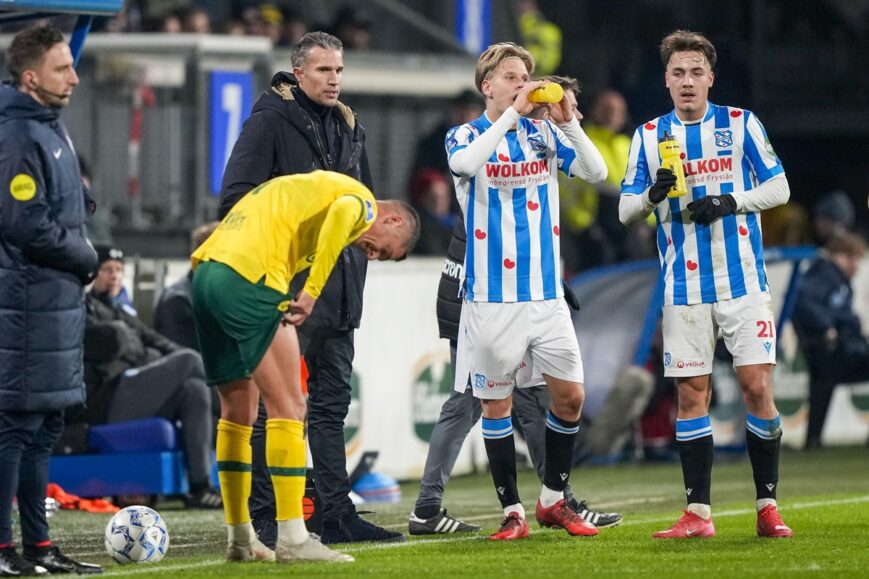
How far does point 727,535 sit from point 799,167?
634 inches

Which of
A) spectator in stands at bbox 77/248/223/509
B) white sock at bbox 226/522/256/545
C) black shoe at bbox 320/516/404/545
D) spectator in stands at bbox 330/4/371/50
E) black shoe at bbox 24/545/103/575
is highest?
spectator in stands at bbox 330/4/371/50

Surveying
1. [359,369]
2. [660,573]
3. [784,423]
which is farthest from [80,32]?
[784,423]

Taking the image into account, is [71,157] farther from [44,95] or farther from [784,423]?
[784,423]

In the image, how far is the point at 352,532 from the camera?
8.01m

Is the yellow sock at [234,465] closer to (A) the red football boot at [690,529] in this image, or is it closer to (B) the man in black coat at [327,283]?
(B) the man in black coat at [327,283]

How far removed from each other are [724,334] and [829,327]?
7922 mm

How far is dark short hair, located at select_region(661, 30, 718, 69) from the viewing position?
8.04 metres

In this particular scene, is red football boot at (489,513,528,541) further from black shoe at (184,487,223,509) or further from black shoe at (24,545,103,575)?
black shoe at (184,487,223,509)

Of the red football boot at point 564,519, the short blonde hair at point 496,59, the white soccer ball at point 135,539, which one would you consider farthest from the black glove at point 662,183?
the white soccer ball at point 135,539

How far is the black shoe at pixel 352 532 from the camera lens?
7996mm

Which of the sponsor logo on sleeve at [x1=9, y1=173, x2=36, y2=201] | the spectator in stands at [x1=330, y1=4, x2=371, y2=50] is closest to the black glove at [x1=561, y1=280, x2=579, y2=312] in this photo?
the sponsor logo on sleeve at [x1=9, y1=173, x2=36, y2=201]

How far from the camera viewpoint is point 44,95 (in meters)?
6.86

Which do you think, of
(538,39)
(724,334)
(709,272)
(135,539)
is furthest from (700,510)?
(538,39)

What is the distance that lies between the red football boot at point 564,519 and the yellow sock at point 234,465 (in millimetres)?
1782
